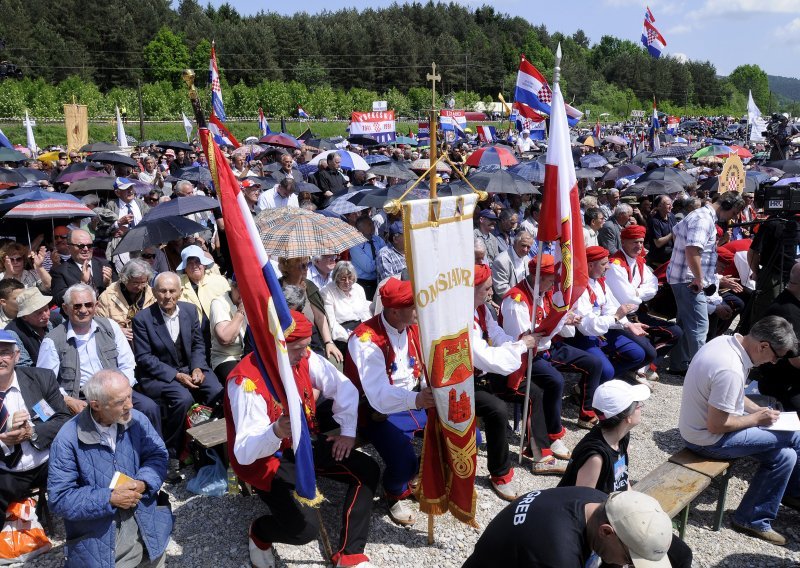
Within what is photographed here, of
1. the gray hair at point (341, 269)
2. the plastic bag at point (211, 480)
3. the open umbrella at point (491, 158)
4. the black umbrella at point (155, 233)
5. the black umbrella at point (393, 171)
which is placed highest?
the open umbrella at point (491, 158)

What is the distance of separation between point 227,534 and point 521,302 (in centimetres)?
288

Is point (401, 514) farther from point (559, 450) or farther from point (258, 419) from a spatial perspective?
point (559, 450)

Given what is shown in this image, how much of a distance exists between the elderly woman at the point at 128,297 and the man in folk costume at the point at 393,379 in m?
2.37

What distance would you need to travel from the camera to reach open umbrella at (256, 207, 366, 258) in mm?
5879

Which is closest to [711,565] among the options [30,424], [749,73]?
[30,424]

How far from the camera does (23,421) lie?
417cm

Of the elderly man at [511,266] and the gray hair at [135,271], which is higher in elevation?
the gray hair at [135,271]

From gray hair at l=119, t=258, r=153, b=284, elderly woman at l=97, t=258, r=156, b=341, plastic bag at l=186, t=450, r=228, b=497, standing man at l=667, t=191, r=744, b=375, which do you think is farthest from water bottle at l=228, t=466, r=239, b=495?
standing man at l=667, t=191, r=744, b=375

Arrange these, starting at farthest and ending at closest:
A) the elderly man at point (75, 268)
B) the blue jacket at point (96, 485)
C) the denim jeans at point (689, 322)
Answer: the denim jeans at point (689, 322)
the elderly man at point (75, 268)
the blue jacket at point (96, 485)

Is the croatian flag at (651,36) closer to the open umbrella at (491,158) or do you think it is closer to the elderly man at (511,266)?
the open umbrella at (491,158)

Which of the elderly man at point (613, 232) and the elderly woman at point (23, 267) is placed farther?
the elderly man at point (613, 232)

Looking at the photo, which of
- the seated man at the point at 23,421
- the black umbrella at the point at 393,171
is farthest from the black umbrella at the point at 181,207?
the black umbrella at the point at 393,171

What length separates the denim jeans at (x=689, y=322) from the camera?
290 inches

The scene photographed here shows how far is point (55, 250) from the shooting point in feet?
24.5
